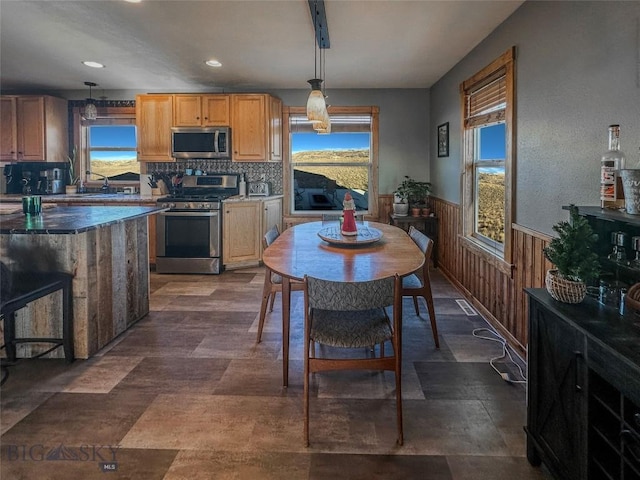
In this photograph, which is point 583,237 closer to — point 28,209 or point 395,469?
point 395,469

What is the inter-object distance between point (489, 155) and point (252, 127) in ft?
9.77

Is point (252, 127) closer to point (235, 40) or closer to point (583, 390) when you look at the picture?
point (235, 40)

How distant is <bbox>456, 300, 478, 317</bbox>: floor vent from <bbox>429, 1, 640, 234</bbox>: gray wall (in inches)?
41.6

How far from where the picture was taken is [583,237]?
5.24 ft

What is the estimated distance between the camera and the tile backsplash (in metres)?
6.12

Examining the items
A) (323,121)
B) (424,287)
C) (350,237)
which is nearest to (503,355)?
(424,287)

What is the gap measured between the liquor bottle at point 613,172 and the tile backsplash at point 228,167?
4.74 meters

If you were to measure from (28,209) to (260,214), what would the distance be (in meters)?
2.79

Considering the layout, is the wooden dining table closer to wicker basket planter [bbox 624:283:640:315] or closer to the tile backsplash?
wicker basket planter [bbox 624:283:640:315]

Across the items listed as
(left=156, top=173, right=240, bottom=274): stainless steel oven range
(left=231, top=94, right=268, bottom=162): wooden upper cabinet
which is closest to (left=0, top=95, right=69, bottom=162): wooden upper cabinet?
(left=156, top=173, right=240, bottom=274): stainless steel oven range

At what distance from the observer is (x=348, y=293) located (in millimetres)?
1911

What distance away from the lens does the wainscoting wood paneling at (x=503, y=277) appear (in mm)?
2855

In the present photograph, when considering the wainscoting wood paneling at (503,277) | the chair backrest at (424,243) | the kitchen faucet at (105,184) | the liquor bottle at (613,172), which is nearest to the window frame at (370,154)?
the wainscoting wood paneling at (503,277)

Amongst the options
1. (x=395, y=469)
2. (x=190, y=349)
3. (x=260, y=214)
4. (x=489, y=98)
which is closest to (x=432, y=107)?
(x=489, y=98)
